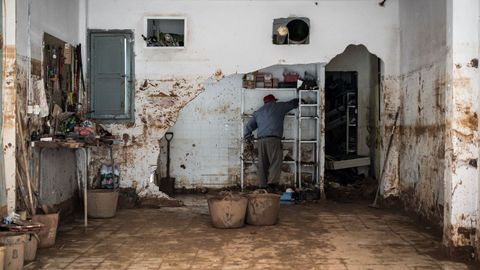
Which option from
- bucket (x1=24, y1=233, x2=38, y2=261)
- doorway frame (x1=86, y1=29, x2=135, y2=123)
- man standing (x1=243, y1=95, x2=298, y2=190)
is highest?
doorway frame (x1=86, y1=29, x2=135, y2=123)

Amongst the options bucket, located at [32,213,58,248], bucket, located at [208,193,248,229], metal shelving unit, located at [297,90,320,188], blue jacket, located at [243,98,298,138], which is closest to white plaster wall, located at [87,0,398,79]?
blue jacket, located at [243,98,298,138]

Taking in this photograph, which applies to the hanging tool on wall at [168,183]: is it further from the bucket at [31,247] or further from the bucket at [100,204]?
the bucket at [31,247]

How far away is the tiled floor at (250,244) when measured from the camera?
502 centimetres

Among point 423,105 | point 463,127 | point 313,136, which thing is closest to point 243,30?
point 313,136

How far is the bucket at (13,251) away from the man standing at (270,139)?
5.08 metres

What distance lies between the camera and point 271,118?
29.7 feet

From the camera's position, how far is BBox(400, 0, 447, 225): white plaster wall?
6484mm

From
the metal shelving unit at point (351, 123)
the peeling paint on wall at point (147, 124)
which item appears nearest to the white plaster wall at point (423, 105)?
the metal shelving unit at point (351, 123)

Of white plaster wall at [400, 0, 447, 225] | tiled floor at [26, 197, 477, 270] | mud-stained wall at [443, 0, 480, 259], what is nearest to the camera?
tiled floor at [26, 197, 477, 270]

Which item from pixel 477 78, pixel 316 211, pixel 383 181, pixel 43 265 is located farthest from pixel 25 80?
pixel 383 181

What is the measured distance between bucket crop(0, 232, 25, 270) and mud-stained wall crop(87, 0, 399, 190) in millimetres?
3985

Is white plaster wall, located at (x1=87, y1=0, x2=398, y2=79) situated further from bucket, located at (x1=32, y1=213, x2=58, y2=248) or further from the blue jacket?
bucket, located at (x1=32, y1=213, x2=58, y2=248)

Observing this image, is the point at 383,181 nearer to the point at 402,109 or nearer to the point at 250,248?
the point at 402,109

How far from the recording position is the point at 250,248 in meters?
5.62
